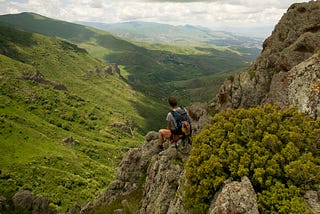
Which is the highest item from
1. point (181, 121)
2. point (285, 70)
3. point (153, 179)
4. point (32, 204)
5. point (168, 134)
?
point (285, 70)

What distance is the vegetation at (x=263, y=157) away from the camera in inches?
583

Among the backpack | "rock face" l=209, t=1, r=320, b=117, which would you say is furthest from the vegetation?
the backpack

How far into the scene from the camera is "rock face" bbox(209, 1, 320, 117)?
23.1 meters

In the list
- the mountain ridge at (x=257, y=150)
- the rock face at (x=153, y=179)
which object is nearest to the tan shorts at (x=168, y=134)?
the rock face at (x=153, y=179)

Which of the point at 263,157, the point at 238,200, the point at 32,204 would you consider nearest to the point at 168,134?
the point at 263,157

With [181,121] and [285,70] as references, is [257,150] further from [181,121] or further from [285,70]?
[285,70]

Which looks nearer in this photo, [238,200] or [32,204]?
[238,200]

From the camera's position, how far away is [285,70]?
29.6m

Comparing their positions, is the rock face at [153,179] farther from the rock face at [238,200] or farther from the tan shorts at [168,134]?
the rock face at [238,200]

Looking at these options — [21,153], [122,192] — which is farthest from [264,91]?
[21,153]

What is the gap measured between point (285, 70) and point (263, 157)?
1669cm

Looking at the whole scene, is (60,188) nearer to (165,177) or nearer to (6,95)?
(6,95)

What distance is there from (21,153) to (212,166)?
480 feet

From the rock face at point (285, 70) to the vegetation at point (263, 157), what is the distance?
4193 millimetres
